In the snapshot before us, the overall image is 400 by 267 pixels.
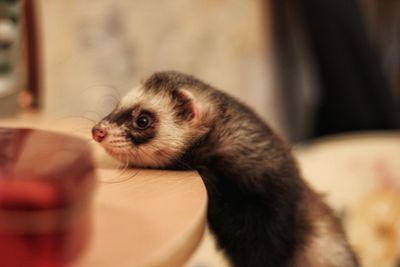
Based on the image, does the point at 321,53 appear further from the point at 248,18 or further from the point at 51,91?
the point at 51,91

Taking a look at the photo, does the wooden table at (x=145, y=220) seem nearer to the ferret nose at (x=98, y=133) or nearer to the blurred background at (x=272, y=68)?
the ferret nose at (x=98, y=133)

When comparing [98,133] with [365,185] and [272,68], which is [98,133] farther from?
[272,68]

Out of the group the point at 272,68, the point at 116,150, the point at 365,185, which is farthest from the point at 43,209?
the point at 272,68

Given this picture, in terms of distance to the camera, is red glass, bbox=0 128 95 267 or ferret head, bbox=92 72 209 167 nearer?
red glass, bbox=0 128 95 267

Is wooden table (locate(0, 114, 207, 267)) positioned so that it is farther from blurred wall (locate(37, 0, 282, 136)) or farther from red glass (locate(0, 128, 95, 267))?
blurred wall (locate(37, 0, 282, 136))

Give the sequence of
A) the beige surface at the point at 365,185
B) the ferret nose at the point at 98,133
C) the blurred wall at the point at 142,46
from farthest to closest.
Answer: the blurred wall at the point at 142,46 → the beige surface at the point at 365,185 → the ferret nose at the point at 98,133

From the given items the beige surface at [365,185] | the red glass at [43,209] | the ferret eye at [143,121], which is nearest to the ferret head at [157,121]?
the ferret eye at [143,121]

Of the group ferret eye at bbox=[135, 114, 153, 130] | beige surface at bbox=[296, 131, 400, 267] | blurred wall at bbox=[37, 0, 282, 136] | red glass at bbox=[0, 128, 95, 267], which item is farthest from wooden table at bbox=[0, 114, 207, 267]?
blurred wall at bbox=[37, 0, 282, 136]
